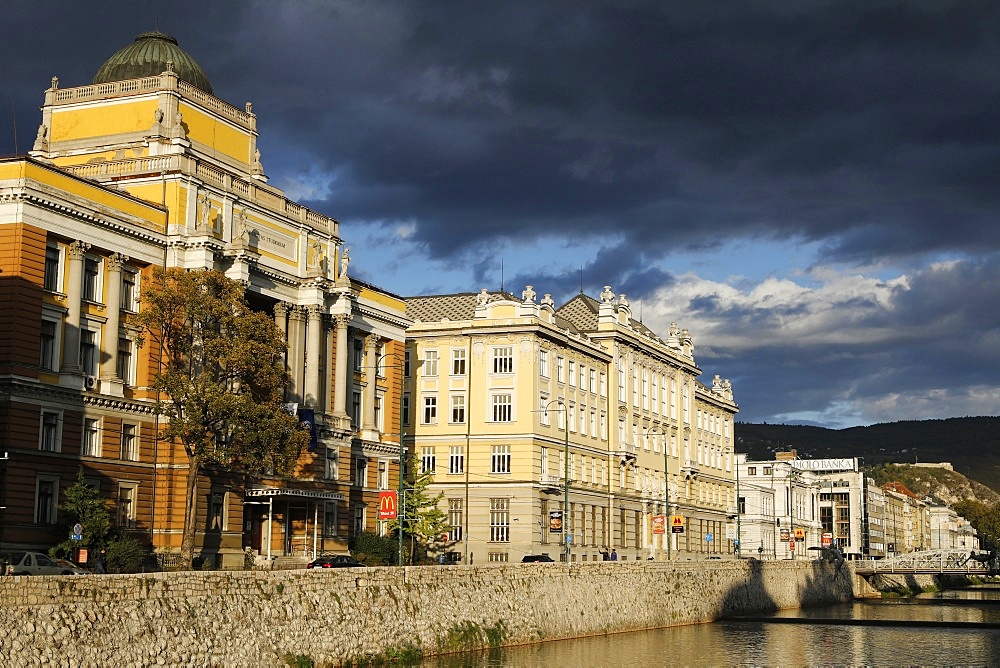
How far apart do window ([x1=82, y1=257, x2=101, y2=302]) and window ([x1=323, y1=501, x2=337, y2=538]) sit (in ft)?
74.3

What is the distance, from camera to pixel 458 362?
367ft

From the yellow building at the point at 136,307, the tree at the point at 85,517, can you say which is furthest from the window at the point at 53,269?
the tree at the point at 85,517

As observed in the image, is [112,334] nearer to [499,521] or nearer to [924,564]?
[499,521]

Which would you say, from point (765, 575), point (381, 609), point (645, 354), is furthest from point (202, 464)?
point (645, 354)

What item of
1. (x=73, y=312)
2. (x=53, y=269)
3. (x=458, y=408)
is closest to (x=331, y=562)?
(x=73, y=312)

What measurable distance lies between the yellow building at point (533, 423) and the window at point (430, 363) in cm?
8

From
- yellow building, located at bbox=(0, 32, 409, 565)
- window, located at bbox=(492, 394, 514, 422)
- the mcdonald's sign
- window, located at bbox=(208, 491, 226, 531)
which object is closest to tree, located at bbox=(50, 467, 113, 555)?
yellow building, located at bbox=(0, 32, 409, 565)

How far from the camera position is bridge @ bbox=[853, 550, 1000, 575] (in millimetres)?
146375

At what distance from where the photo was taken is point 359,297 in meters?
93.5

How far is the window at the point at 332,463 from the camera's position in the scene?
86.9m

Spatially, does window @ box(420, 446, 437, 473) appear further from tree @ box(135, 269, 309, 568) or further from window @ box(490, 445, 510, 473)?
tree @ box(135, 269, 309, 568)

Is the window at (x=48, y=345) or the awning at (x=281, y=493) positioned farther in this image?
the awning at (x=281, y=493)

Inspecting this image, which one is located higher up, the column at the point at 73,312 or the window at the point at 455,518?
the column at the point at 73,312

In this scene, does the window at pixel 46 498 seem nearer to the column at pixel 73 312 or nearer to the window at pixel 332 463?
the column at pixel 73 312
